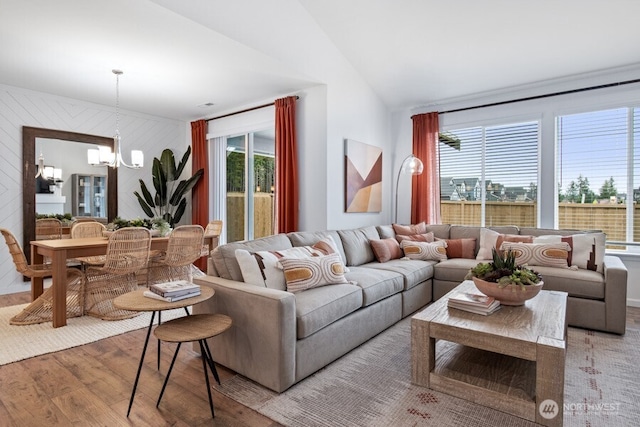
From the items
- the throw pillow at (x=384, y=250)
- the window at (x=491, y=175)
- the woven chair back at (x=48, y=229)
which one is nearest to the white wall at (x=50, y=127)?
the woven chair back at (x=48, y=229)

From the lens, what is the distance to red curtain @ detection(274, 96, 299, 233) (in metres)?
4.45

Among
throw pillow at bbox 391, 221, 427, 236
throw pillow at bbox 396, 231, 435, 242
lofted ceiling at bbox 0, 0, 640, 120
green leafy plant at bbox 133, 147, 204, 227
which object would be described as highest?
lofted ceiling at bbox 0, 0, 640, 120

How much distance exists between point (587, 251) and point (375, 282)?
2176 mm

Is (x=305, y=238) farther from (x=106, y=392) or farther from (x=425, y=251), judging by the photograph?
(x=106, y=392)

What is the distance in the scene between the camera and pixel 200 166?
5.92m

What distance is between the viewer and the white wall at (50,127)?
14.5 ft

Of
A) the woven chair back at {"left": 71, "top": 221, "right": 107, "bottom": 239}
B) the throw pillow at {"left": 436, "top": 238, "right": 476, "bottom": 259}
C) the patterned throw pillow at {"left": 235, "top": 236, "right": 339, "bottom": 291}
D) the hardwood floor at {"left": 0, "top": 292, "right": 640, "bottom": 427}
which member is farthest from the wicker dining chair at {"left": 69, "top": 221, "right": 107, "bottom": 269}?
the throw pillow at {"left": 436, "top": 238, "right": 476, "bottom": 259}

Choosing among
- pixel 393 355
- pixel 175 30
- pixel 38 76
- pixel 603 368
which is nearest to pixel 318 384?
pixel 393 355

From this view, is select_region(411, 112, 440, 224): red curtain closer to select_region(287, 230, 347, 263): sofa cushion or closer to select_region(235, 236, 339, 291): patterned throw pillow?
select_region(287, 230, 347, 263): sofa cushion

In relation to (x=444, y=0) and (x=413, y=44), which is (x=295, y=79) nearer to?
(x=413, y=44)

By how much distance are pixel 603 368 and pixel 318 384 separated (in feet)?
6.20

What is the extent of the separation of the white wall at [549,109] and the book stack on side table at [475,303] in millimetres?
2702

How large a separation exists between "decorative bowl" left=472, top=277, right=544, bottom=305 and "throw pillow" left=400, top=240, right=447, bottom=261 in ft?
5.82

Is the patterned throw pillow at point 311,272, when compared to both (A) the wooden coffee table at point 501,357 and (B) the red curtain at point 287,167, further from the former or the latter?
(B) the red curtain at point 287,167
